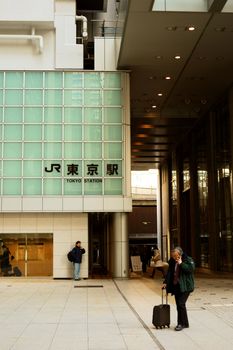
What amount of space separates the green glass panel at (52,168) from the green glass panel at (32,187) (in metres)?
0.48

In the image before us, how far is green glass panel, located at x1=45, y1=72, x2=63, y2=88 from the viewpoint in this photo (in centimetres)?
2331

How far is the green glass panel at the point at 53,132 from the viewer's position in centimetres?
2295

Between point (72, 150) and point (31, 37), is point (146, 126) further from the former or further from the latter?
point (31, 37)

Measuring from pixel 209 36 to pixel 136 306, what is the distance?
1108 centimetres

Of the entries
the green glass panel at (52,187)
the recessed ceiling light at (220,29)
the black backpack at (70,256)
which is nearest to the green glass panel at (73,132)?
the green glass panel at (52,187)

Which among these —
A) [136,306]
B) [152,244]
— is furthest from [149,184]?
[136,306]

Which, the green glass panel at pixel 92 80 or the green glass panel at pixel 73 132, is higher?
the green glass panel at pixel 92 80

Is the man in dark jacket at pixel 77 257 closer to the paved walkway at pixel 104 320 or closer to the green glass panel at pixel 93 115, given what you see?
the paved walkway at pixel 104 320

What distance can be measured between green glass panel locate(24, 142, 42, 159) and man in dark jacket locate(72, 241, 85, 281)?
13.8 ft

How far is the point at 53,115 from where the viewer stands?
23172mm

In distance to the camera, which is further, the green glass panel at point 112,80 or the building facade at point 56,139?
the green glass panel at point 112,80

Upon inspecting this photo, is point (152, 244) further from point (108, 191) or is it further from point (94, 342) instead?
point (94, 342)

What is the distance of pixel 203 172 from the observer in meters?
31.9

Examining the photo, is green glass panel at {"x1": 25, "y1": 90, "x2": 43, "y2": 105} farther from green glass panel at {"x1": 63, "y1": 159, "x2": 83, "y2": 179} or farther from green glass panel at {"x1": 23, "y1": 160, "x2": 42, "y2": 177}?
green glass panel at {"x1": 63, "y1": 159, "x2": 83, "y2": 179}
